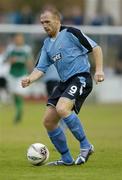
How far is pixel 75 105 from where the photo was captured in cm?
1252

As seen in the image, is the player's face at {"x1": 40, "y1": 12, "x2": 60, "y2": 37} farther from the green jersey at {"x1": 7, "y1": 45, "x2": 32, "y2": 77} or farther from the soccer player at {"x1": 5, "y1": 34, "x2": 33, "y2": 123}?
the green jersey at {"x1": 7, "y1": 45, "x2": 32, "y2": 77}

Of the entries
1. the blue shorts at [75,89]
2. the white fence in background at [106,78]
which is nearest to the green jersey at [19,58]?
the white fence in background at [106,78]

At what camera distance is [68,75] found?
1261 centimetres

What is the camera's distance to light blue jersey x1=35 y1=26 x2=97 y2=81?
12617mm

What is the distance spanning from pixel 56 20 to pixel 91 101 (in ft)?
58.6

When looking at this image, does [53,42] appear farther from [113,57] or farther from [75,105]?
[113,57]

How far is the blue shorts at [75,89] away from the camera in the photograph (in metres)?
12.4

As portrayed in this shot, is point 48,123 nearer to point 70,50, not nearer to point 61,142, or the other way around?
point 61,142

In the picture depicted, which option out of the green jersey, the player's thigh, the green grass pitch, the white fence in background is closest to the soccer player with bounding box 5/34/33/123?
the green jersey

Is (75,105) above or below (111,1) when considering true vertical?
above

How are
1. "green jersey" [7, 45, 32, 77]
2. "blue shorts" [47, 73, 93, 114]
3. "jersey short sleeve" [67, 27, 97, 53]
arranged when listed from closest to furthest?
"blue shorts" [47, 73, 93, 114], "jersey short sleeve" [67, 27, 97, 53], "green jersey" [7, 45, 32, 77]

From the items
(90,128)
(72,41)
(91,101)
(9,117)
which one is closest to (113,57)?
(91,101)

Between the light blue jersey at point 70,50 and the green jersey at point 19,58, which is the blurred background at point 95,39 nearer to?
the green jersey at point 19,58

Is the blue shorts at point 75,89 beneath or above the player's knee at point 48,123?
above
